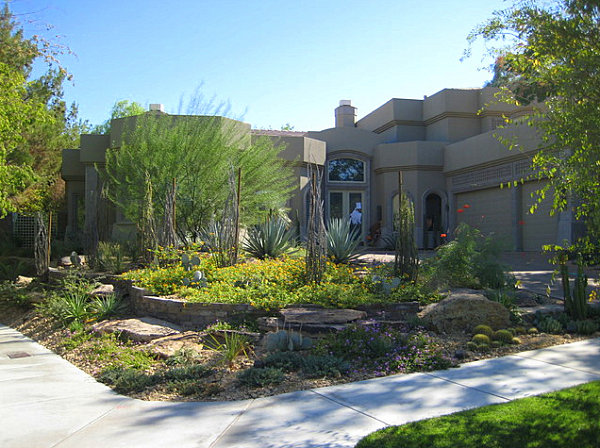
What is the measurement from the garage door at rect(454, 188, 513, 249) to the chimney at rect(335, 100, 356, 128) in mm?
9929

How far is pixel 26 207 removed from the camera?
24.3 meters

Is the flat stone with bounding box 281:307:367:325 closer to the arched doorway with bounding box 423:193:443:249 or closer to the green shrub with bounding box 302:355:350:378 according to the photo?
the green shrub with bounding box 302:355:350:378

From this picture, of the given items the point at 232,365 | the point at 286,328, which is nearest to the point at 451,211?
the point at 286,328

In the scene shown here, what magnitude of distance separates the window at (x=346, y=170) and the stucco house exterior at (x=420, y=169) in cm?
4

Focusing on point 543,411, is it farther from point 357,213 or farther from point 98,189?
point 357,213

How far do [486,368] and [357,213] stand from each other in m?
17.6

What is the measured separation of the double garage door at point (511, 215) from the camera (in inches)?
685

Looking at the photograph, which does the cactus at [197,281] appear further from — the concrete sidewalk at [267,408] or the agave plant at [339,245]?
the concrete sidewalk at [267,408]

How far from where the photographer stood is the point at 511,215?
18672 millimetres

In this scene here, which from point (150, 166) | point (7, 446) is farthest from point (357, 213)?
point (7, 446)

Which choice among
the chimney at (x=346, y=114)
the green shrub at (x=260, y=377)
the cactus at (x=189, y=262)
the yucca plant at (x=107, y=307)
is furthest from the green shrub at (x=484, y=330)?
the chimney at (x=346, y=114)

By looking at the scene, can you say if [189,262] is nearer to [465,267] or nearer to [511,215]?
[465,267]

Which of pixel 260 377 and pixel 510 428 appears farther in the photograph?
pixel 260 377

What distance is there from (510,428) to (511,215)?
1621 centimetres
